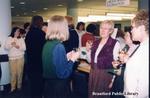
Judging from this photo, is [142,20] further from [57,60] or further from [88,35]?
[88,35]

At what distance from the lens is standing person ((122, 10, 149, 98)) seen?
80.4 inches

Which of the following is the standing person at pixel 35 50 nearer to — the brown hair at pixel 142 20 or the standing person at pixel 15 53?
the standing person at pixel 15 53

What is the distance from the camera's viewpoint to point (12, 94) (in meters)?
6.14

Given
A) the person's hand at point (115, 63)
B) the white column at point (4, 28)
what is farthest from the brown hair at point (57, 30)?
the white column at point (4, 28)

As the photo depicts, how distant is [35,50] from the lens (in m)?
4.81

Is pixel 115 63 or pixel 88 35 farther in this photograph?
pixel 88 35

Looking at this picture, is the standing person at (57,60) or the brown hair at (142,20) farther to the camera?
the standing person at (57,60)

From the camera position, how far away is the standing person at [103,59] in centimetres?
330

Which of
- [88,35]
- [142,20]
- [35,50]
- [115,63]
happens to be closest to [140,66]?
[142,20]

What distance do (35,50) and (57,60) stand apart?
1.68 m

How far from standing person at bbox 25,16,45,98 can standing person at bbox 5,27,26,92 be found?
1294mm

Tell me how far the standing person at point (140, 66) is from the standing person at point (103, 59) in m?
1.15

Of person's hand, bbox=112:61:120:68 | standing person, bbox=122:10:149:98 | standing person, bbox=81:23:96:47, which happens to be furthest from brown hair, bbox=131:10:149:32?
standing person, bbox=81:23:96:47

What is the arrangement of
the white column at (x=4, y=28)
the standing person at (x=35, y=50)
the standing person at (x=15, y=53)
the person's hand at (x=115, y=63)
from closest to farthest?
1. the person's hand at (x=115, y=63)
2. the standing person at (x=35, y=50)
3. the standing person at (x=15, y=53)
4. the white column at (x=4, y=28)
